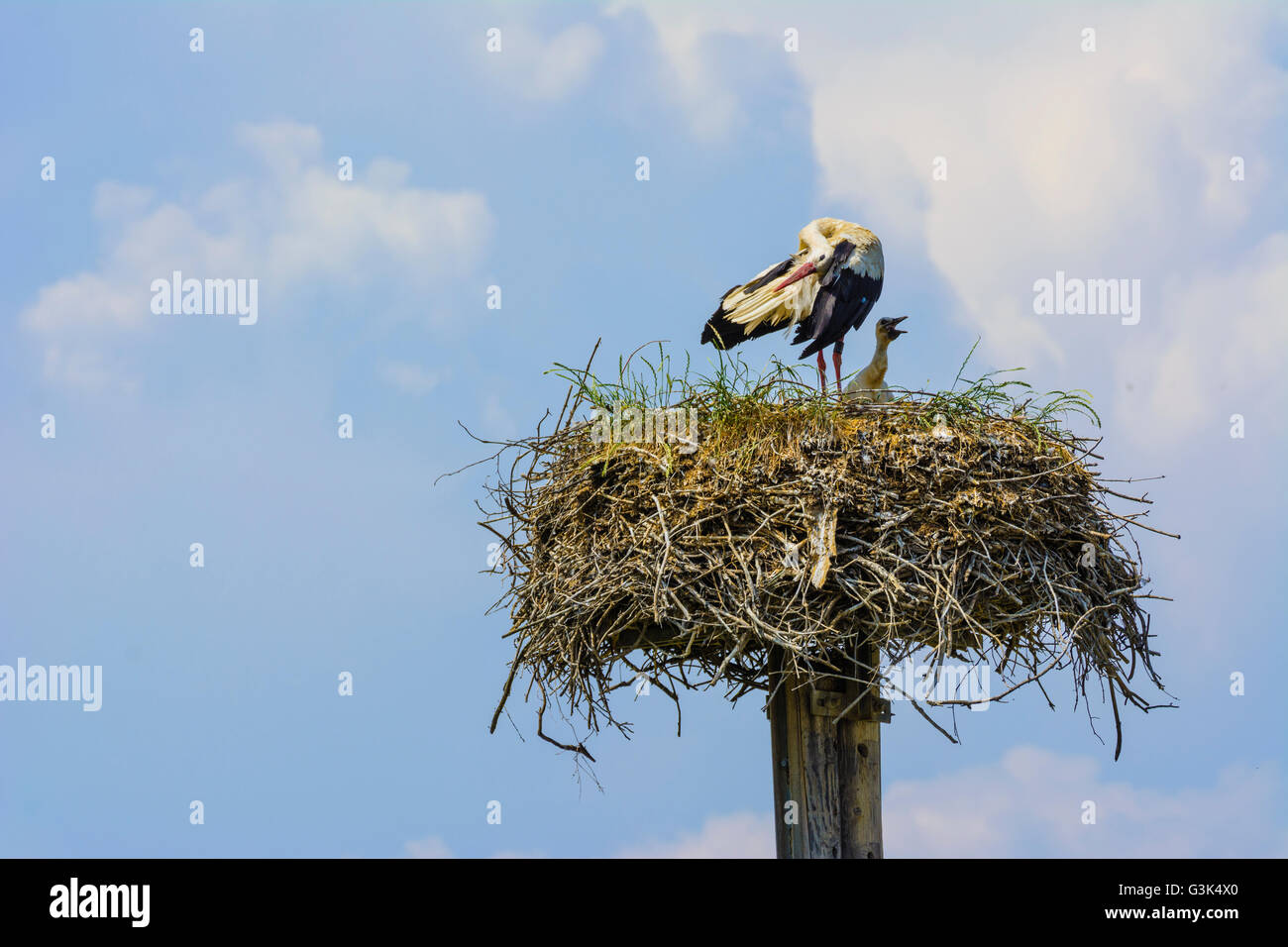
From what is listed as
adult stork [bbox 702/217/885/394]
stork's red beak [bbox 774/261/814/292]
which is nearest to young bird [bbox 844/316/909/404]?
adult stork [bbox 702/217/885/394]

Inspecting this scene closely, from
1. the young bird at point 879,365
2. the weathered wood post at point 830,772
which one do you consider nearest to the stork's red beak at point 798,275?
the young bird at point 879,365

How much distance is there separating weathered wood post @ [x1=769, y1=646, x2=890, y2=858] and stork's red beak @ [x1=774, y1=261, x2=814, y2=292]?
209 centimetres

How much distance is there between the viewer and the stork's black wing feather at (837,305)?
6.84 metres

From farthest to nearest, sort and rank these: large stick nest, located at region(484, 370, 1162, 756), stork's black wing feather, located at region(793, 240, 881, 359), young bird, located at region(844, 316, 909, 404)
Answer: stork's black wing feather, located at region(793, 240, 881, 359) → young bird, located at region(844, 316, 909, 404) → large stick nest, located at region(484, 370, 1162, 756)

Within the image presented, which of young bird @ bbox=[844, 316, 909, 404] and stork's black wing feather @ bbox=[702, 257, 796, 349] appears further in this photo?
stork's black wing feather @ bbox=[702, 257, 796, 349]

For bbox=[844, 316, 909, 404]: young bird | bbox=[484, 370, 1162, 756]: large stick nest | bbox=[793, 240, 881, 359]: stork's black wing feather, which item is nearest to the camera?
bbox=[484, 370, 1162, 756]: large stick nest

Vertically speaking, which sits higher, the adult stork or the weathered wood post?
the adult stork

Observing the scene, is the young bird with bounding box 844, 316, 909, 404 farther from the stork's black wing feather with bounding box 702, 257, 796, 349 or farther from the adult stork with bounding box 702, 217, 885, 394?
the stork's black wing feather with bounding box 702, 257, 796, 349

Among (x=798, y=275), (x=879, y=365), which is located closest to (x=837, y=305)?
(x=798, y=275)

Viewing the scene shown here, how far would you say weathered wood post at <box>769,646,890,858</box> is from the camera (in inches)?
233

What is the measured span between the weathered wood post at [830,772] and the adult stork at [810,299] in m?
1.80

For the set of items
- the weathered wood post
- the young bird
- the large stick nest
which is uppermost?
the young bird

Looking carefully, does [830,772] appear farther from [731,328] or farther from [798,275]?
[798,275]

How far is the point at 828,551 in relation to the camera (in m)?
5.37
